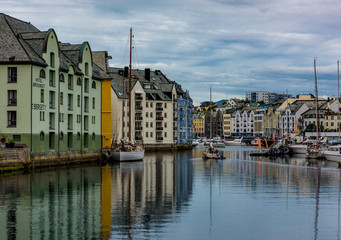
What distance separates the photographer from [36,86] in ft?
226

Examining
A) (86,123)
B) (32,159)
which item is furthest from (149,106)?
(32,159)

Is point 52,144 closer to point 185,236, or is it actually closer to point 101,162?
point 101,162

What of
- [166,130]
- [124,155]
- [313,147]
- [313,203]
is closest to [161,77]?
[166,130]

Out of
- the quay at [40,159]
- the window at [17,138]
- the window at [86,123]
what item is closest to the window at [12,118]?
A: the window at [17,138]

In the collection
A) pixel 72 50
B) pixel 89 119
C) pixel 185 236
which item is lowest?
pixel 185 236

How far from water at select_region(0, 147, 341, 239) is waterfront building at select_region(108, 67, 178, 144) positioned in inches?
3366

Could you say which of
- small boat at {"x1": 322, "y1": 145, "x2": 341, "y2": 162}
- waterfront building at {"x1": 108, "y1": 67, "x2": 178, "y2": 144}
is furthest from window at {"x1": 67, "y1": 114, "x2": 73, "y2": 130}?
waterfront building at {"x1": 108, "y1": 67, "x2": 178, "y2": 144}

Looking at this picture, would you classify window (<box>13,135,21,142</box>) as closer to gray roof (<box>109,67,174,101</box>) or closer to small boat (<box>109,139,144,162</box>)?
small boat (<box>109,139,144,162</box>)

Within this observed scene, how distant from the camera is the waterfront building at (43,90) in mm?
67688

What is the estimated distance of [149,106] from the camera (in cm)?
15475

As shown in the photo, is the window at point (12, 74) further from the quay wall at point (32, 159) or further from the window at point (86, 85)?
the window at point (86, 85)

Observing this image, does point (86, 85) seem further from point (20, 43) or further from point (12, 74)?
point (12, 74)

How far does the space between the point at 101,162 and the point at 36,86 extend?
22.0 meters

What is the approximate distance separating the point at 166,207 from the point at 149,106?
118 meters
